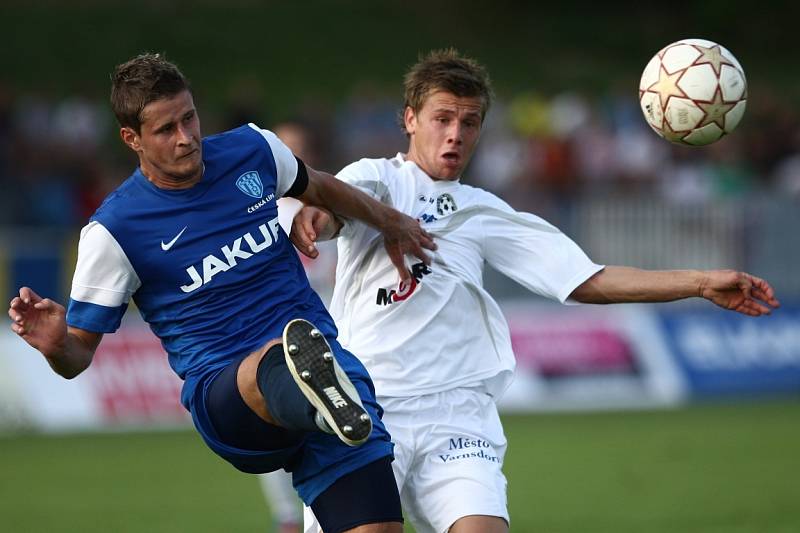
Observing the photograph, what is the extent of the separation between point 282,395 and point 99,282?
917mm

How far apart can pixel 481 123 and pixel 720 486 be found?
598cm

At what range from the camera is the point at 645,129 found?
73.4 ft

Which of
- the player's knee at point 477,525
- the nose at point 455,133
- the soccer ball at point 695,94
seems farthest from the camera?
the soccer ball at point 695,94

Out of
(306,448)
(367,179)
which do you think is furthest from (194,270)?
(367,179)

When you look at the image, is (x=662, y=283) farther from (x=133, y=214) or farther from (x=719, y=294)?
(x=133, y=214)

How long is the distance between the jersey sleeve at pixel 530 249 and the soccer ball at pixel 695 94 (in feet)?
2.45

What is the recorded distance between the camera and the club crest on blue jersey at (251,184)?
18.1ft

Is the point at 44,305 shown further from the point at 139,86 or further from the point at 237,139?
the point at 237,139

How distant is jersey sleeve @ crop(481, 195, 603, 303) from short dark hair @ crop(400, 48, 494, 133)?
0.51 m

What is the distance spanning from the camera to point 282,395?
490 centimetres

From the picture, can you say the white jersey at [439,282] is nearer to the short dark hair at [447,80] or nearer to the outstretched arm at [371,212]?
the outstretched arm at [371,212]

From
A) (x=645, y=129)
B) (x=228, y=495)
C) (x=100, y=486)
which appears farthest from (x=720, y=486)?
(x=645, y=129)

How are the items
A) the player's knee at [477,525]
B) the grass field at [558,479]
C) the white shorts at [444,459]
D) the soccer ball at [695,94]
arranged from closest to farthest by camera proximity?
the player's knee at [477,525]
the white shorts at [444,459]
the soccer ball at [695,94]
the grass field at [558,479]

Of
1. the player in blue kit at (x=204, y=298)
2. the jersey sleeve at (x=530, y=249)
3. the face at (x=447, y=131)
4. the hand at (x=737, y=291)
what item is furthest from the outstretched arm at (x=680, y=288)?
the player in blue kit at (x=204, y=298)
